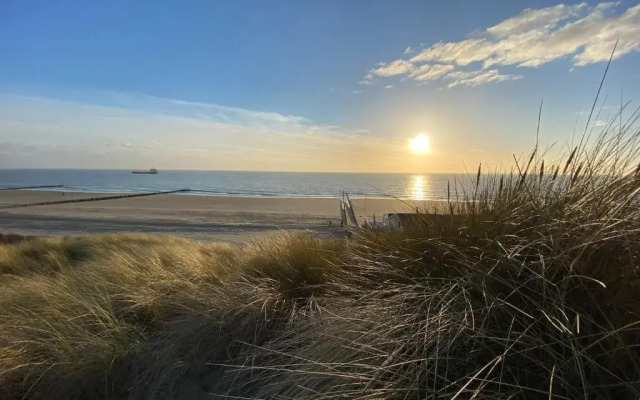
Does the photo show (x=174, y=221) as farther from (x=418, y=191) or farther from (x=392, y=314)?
(x=418, y=191)

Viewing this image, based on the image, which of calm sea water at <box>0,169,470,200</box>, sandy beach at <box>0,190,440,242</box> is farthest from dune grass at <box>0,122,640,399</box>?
sandy beach at <box>0,190,440,242</box>

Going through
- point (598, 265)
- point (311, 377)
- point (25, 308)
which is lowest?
point (25, 308)

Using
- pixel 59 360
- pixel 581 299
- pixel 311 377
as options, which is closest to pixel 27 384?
pixel 59 360

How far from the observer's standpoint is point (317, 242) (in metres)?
5.03

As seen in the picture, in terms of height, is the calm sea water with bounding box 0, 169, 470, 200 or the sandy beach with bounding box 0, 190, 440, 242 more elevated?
the calm sea water with bounding box 0, 169, 470, 200

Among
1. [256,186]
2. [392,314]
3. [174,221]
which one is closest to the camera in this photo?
[392,314]

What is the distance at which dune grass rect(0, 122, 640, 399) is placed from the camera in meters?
1.98

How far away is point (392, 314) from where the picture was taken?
256 centimetres

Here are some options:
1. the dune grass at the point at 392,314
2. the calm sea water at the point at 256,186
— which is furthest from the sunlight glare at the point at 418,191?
the dune grass at the point at 392,314

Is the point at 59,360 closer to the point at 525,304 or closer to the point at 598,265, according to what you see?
the point at 525,304

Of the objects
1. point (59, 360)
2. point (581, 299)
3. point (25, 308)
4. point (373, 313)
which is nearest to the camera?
point (581, 299)

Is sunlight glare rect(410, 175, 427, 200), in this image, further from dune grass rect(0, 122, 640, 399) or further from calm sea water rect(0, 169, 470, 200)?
dune grass rect(0, 122, 640, 399)

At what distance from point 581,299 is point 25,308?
4.85 metres

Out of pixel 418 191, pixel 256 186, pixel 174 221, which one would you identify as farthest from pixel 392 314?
pixel 256 186
